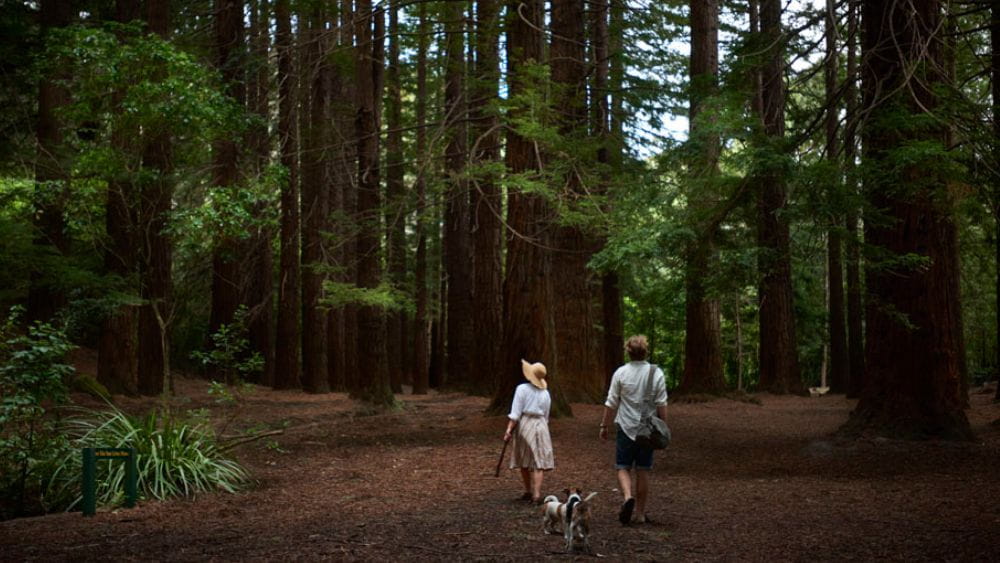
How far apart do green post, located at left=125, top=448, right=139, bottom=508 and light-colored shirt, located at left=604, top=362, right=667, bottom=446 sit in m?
4.76

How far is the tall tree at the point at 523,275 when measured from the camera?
1565 cm

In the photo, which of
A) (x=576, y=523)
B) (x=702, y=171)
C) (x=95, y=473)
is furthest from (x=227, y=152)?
(x=576, y=523)

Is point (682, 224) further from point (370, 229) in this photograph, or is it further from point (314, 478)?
point (370, 229)

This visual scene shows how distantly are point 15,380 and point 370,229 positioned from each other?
952 cm

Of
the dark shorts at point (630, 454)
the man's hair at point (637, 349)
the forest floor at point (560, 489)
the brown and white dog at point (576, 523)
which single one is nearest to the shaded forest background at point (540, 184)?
the forest floor at point (560, 489)

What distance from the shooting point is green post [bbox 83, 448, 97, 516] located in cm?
827

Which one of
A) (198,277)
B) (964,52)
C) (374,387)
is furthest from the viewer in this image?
(198,277)

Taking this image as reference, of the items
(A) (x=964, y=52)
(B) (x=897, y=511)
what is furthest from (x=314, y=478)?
(A) (x=964, y=52)

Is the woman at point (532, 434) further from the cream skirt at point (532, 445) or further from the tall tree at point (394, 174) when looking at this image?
the tall tree at point (394, 174)

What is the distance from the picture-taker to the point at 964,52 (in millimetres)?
15047

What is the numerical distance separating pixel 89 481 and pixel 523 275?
8929 millimetres

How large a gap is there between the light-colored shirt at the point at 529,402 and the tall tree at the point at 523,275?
6.15m

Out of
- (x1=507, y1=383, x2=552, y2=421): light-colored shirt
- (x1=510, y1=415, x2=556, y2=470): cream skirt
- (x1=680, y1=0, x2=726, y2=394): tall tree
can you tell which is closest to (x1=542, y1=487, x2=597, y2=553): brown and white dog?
(x1=510, y1=415, x2=556, y2=470): cream skirt

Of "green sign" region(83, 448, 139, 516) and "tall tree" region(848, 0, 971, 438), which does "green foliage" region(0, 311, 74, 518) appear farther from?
"tall tree" region(848, 0, 971, 438)
